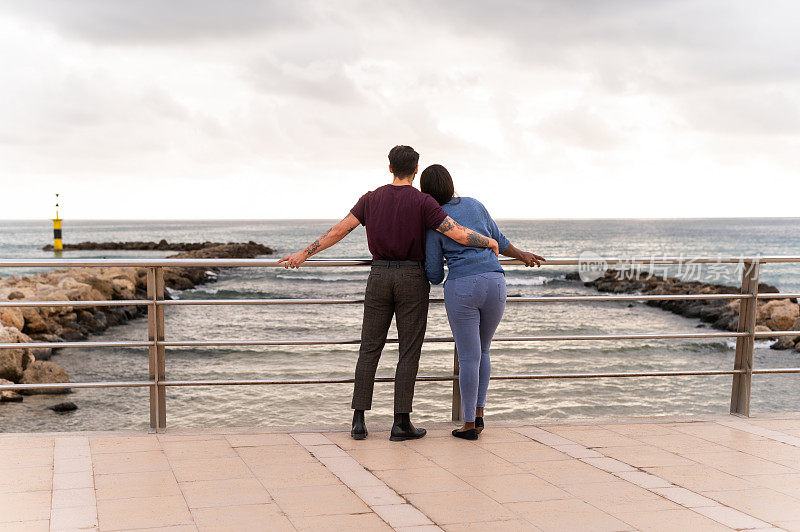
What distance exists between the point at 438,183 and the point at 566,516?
2032 mm

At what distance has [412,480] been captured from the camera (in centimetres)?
383

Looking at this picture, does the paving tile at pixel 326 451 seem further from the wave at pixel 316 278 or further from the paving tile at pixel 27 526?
the wave at pixel 316 278

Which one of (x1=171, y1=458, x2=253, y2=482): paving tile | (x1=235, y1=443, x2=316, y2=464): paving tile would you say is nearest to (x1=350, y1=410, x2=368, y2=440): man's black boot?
(x1=235, y1=443, x2=316, y2=464): paving tile

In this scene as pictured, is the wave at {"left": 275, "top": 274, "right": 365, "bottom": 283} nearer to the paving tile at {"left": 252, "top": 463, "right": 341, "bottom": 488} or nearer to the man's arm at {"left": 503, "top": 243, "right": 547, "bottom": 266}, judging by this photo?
the man's arm at {"left": 503, "top": 243, "right": 547, "bottom": 266}

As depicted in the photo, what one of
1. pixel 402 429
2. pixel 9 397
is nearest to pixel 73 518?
pixel 402 429

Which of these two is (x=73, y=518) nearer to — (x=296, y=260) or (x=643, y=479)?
(x=296, y=260)

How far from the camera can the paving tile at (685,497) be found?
3533 millimetres

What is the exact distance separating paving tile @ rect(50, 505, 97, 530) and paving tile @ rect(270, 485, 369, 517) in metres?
0.79

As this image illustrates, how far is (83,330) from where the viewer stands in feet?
67.9

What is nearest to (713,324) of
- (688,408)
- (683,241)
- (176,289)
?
(688,408)

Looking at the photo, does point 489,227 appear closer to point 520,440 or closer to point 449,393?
point 520,440

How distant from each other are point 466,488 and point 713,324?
2370cm

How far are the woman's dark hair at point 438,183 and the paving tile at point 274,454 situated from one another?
1.67 meters

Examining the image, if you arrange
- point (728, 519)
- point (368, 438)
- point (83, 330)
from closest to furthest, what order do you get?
point (728, 519) → point (368, 438) → point (83, 330)
